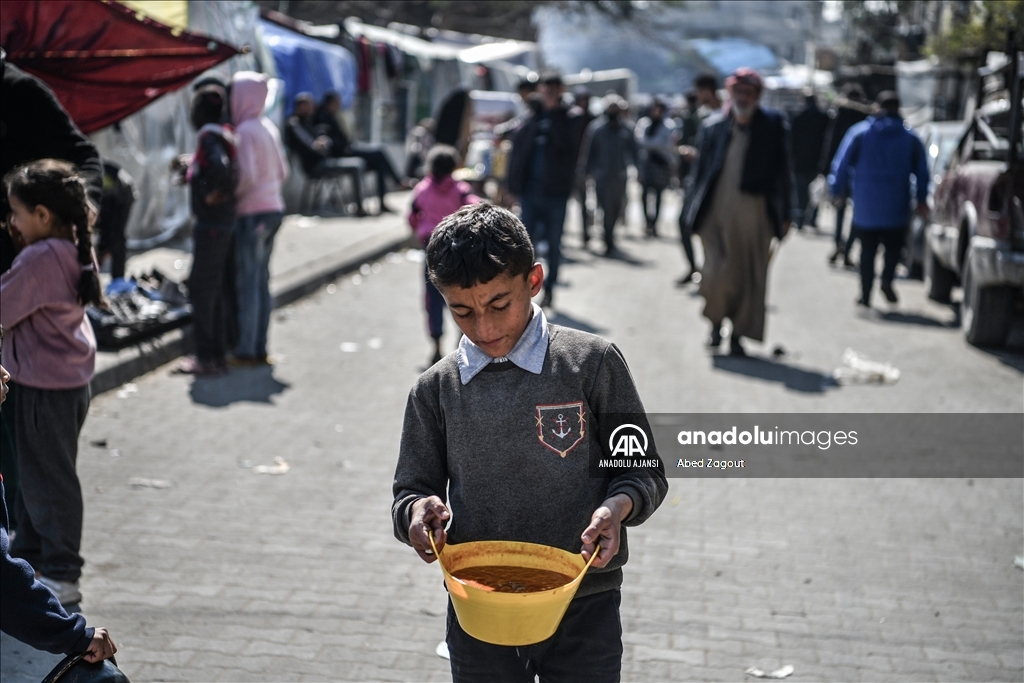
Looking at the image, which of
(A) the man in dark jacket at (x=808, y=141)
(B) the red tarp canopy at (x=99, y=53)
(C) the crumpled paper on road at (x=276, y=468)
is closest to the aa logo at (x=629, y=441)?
(C) the crumpled paper on road at (x=276, y=468)

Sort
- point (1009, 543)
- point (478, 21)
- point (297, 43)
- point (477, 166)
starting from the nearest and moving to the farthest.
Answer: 1. point (1009, 543)
2. point (297, 43)
3. point (477, 166)
4. point (478, 21)

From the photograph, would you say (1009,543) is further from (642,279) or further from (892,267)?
(642,279)

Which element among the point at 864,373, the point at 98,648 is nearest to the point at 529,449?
the point at 98,648

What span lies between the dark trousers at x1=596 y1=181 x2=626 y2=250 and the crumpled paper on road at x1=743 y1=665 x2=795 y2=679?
1238 centimetres

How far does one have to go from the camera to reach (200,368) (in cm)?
827

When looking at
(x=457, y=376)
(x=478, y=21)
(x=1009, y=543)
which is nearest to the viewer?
(x=457, y=376)

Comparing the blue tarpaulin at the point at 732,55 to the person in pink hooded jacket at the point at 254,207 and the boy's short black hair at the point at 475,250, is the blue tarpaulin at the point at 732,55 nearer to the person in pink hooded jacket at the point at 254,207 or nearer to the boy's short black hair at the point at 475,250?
the person in pink hooded jacket at the point at 254,207

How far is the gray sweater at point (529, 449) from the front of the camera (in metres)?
2.49

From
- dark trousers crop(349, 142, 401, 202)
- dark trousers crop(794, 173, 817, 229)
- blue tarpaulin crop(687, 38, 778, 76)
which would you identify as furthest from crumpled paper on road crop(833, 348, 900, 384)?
blue tarpaulin crop(687, 38, 778, 76)

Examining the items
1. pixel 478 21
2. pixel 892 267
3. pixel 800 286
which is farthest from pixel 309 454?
pixel 478 21

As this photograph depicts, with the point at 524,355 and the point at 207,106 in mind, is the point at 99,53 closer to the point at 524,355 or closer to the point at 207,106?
the point at 207,106

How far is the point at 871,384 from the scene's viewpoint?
8.56 m

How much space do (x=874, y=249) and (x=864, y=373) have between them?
143 inches

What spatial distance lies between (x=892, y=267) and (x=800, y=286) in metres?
1.75
